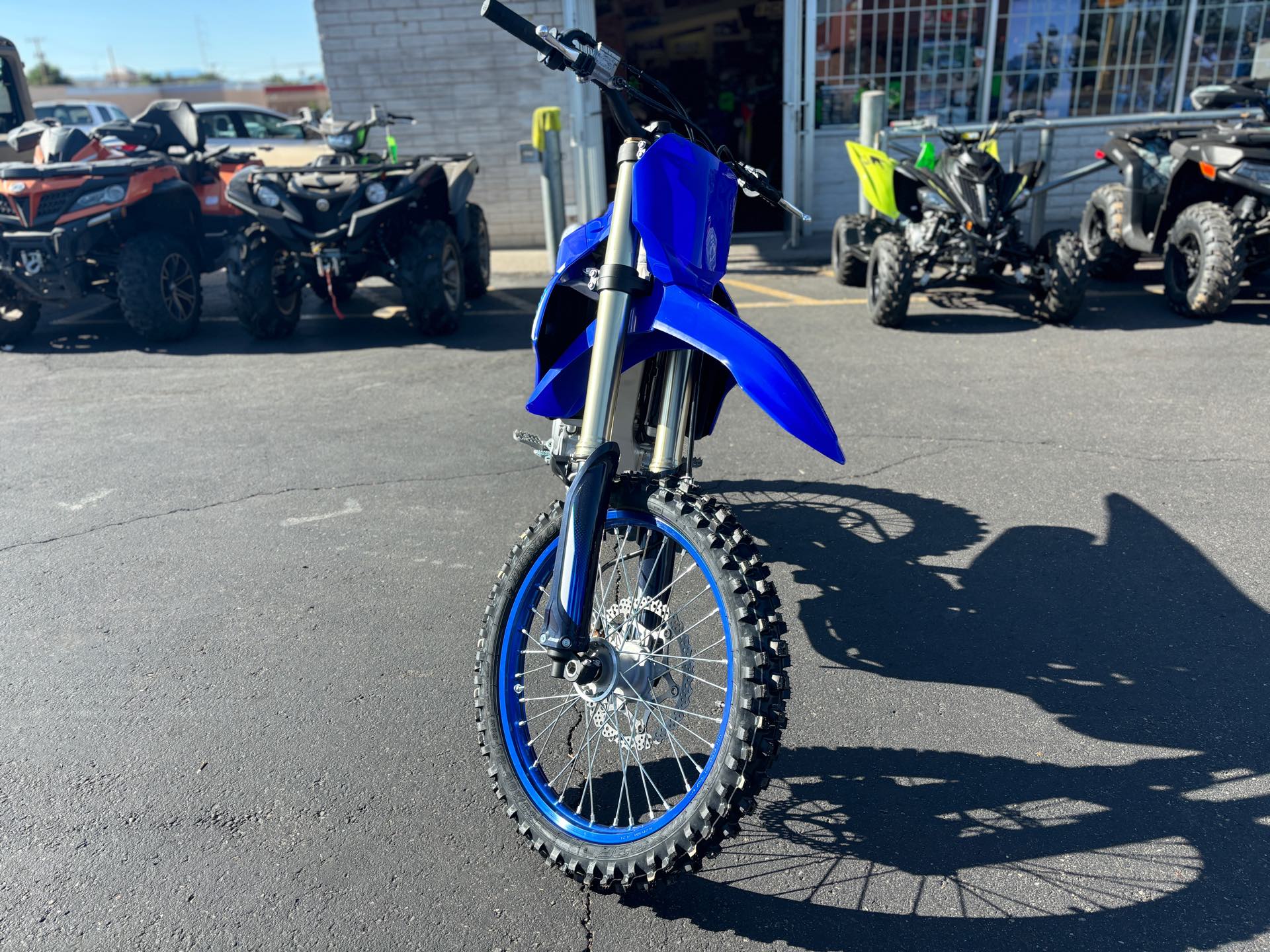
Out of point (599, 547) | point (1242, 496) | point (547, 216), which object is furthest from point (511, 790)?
point (547, 216)

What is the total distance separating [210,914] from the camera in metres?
2.27

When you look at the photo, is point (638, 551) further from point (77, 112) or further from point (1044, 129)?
point (77, 112)

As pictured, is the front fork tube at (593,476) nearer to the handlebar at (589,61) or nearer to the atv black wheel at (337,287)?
the handlebar at (589,61)

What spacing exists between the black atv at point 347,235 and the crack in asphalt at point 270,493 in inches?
111

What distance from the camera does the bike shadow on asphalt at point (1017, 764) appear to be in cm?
219

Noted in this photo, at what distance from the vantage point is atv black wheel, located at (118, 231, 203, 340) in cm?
732

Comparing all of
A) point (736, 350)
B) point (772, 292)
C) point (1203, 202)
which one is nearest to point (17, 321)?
point (772, 292)

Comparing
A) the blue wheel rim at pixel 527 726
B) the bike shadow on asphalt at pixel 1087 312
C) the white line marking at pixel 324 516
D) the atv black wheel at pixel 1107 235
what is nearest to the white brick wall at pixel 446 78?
the bike shadow on asphalt at pixel 1087 312

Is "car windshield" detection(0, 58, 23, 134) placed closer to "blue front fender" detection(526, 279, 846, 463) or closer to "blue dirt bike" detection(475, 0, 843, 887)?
"blue dirt bike" detection(475, 0, 843, 887)

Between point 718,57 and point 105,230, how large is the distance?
10474mm

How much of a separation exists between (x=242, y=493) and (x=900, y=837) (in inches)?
143

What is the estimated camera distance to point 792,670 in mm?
3150

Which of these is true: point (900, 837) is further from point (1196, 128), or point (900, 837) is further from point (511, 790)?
point (1196, 128)

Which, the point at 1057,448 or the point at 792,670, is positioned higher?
the point at 1057,448
